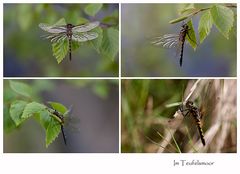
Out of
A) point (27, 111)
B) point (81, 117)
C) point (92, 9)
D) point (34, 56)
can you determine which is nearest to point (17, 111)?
point (27, 111)

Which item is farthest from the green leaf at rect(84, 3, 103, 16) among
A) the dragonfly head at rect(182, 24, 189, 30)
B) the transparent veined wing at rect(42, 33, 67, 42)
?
the dragonfly head at rect(182, 24, 189, 30)

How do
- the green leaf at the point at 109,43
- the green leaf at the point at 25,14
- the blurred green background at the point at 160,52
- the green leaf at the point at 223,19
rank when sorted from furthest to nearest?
1. the blurred green background at the point at 160,52
2. the green leaf at the point at 25,14
3. the green leaf at the point at 109,43
4. the green leaf at the point at 223,19

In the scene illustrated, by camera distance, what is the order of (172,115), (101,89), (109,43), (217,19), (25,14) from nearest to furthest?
(217,19)
(109,43)
(172,115)
(25,14)
(101,89)

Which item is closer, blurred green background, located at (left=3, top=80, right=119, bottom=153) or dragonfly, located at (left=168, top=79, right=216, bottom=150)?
dragonfly, located at (left=168, top=79, right=216, bottom=150)

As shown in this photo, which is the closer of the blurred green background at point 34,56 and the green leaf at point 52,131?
the green leaf at point 52,131

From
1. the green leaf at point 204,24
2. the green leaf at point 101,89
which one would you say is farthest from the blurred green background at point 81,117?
the green leaf at point 204,24

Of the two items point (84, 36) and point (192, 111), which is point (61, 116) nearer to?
point (84, 36)

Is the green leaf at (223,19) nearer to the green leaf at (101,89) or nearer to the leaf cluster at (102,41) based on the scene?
the leaf cluster at (102,41)

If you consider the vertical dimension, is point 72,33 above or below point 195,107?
above

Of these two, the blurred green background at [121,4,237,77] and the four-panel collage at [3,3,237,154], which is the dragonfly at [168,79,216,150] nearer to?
the four-panel collage at [3,3,237,154]
